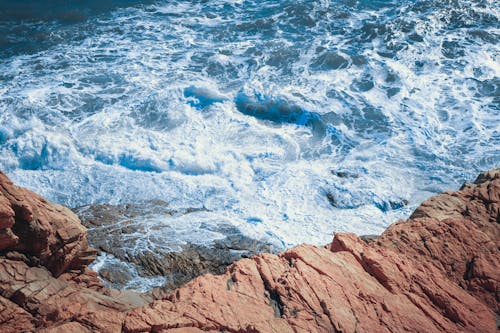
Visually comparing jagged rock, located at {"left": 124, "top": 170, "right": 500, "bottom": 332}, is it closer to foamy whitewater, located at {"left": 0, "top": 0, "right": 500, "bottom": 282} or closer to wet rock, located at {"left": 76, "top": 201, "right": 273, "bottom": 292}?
wet rock, located at {"left": 76, "top": 201, "right": 273, "bottom": 292}

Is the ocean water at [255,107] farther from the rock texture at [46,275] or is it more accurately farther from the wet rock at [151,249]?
the rock texture at [46,275]

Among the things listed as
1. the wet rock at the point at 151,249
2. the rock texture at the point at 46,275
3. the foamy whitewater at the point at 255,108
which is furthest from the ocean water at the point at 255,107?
the rock texture at the point at 46,275

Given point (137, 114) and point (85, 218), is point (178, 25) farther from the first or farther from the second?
point (85, 218)

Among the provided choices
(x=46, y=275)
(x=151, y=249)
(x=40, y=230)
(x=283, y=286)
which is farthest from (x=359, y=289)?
(x=151, y=249)

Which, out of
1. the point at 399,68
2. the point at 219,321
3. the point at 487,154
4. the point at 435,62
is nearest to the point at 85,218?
the point at 219,321

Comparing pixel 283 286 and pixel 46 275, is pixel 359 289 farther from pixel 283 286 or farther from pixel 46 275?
pixel 46 275

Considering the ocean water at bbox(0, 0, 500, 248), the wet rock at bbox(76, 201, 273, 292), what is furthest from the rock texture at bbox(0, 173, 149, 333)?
the ocean water at bbox(0, 0, 500, 248)

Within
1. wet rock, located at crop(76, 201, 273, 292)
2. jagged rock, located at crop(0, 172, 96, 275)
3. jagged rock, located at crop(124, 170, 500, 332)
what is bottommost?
wet rock, located at crop(76, 201, 273, 292)
